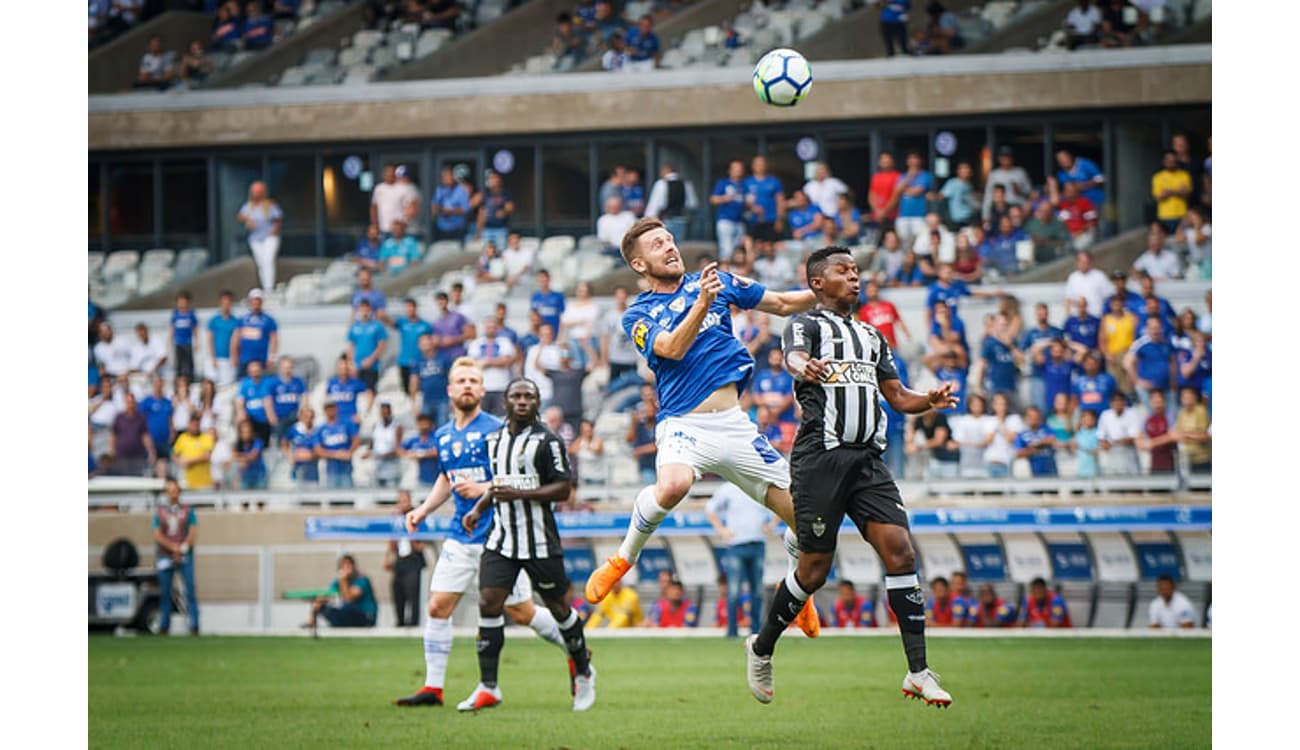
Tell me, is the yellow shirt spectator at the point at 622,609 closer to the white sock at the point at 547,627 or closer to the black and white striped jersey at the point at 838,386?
the white sock at the point at 547,627

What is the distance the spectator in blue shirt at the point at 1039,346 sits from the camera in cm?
2008

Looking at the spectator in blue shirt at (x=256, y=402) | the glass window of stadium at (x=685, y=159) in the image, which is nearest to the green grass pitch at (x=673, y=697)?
the spectator in blue shirt at (x=256, y=402)

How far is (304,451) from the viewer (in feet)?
71.5

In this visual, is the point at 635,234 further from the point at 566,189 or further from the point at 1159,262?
the point at 566,189

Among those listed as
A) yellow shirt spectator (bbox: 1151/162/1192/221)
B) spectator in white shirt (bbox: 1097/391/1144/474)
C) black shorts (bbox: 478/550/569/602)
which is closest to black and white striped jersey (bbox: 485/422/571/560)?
black shorts (bbox: 478/550/569/602)

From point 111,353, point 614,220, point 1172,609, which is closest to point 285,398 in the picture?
point 111,353

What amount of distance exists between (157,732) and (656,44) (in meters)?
18.4

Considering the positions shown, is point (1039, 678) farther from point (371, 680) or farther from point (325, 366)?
point (325, 366)

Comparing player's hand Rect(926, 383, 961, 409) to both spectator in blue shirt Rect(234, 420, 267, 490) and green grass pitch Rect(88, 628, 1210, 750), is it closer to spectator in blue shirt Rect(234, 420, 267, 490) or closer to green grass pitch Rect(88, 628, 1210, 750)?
green grass pitch Rect(88, 628, 1210, 750)

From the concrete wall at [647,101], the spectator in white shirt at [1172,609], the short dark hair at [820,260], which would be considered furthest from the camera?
the concrete wall at [647,101]

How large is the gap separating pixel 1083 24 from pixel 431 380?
1075 cm

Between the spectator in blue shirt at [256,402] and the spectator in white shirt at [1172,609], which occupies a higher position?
the spectator in blue shirt at [256,402]

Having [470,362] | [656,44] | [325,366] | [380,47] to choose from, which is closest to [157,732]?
[470,362]

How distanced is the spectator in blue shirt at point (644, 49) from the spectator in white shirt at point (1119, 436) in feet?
34.1
